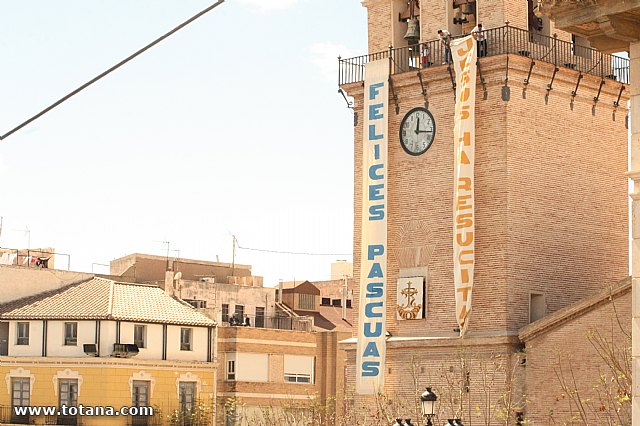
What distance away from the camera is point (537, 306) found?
1486 inches

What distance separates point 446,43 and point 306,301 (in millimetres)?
31221

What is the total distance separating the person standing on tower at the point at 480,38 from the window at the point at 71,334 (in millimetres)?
24045

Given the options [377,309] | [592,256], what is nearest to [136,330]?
[377,309]

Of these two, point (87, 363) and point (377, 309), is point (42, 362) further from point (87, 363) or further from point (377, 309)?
point (377, 309)

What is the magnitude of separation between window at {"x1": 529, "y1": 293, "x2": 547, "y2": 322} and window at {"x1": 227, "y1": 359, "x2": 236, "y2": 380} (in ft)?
71.8

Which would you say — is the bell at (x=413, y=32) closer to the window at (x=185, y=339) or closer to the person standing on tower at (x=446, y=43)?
the person standing on tower at (x=446, y=43)

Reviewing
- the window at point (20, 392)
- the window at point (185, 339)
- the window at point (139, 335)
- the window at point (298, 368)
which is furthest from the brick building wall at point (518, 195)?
the window at point (20, 392)

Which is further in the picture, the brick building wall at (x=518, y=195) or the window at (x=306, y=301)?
the window at (x=306, y=301)

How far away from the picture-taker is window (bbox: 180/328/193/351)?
187 feet

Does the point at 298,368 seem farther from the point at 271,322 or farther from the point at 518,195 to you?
the point at 518,195

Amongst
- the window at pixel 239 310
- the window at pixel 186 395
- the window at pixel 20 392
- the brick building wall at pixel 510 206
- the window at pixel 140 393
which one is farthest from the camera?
the window at pixel 239 310

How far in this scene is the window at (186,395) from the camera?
56.0 m

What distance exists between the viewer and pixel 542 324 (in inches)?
1399

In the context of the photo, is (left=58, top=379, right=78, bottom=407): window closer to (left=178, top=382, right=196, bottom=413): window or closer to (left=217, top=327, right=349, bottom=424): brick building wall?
(left=178, top=382, right=196, bottom=413): window
